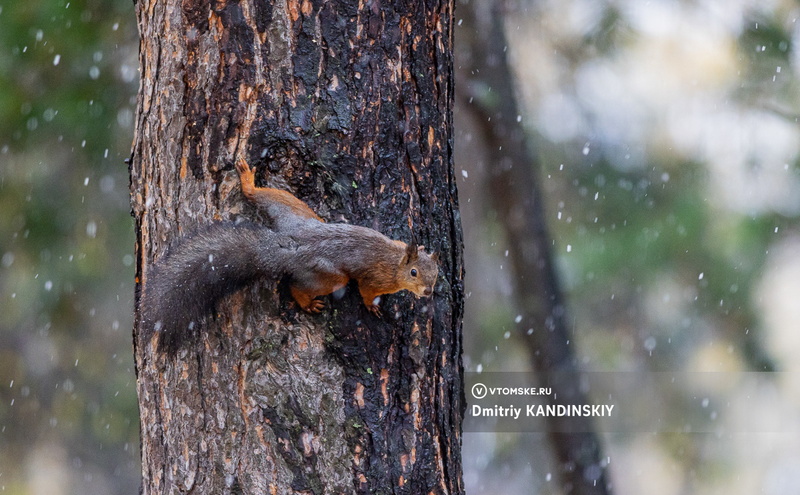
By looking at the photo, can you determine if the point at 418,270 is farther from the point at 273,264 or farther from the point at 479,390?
the point at 479,390

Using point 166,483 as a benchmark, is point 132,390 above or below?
above

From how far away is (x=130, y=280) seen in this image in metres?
5.67

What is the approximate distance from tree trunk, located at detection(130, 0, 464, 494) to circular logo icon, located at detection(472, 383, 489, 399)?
2.98 metres

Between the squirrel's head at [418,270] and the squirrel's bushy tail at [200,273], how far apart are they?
0.26 m

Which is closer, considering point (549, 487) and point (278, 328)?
point (278, 328)

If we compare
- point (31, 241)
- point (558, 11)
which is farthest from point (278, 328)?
point (558, 11)

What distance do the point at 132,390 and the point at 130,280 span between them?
3.01 ft

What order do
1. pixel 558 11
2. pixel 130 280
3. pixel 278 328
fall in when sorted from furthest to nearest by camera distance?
pixel 130 280 → pixel 558 11 → pixel 278 328

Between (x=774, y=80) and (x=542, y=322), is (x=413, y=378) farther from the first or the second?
(x=774, y=80)

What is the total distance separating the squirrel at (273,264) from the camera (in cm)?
153

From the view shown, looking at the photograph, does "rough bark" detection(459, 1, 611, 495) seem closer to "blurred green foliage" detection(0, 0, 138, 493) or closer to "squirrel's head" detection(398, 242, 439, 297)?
"blurred green foliage" detection(0, 0, 138, 493)

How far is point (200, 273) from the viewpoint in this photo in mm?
1526

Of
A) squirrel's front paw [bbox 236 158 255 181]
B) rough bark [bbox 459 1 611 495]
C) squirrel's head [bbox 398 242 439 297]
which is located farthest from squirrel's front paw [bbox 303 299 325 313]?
rough bark [bbox 459 1 611 495]

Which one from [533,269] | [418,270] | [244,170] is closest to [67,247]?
[533,269]
